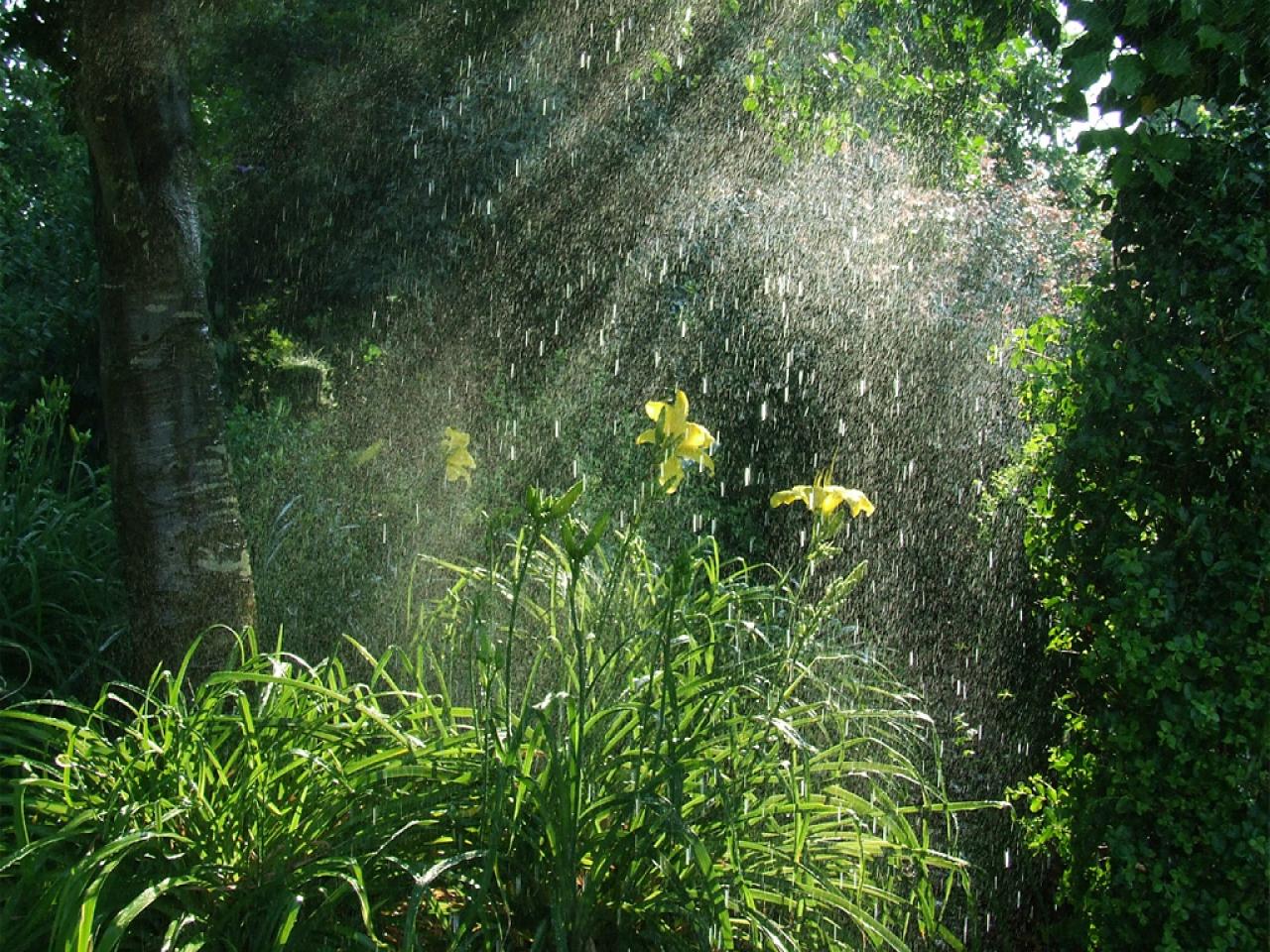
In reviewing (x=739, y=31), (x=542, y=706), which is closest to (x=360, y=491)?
(x=542, y=706)

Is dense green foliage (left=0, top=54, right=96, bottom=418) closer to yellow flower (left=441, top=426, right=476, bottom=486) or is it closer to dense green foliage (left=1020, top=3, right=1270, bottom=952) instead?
yellow flower (left=441, top=426, right=476, bottom=486)

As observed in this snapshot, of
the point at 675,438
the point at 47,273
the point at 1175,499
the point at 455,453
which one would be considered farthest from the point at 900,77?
the point at 47,273

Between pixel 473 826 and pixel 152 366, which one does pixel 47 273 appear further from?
pixel 473 826

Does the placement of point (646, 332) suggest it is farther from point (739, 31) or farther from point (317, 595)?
point (317, 595)

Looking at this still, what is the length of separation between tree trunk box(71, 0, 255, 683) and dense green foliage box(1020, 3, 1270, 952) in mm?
2004

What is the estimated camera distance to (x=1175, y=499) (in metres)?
2.53

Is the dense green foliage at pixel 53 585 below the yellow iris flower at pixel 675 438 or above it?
below

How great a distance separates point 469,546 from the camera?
14.4ft

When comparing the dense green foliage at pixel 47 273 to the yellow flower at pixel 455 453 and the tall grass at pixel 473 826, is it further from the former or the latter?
the tall grass at pixel 473 826

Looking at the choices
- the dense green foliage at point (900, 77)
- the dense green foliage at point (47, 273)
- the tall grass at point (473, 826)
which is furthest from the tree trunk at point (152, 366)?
the dense green foliage at point (47, 273)

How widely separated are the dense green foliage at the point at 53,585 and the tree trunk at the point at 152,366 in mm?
560

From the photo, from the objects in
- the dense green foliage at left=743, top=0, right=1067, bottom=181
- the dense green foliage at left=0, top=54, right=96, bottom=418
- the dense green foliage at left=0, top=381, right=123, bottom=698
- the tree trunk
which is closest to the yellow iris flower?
the tree trunk

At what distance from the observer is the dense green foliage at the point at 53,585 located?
3.29 m

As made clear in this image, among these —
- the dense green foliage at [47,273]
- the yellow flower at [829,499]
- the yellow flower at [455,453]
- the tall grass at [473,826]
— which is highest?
the dense green foliage at [47,273]
